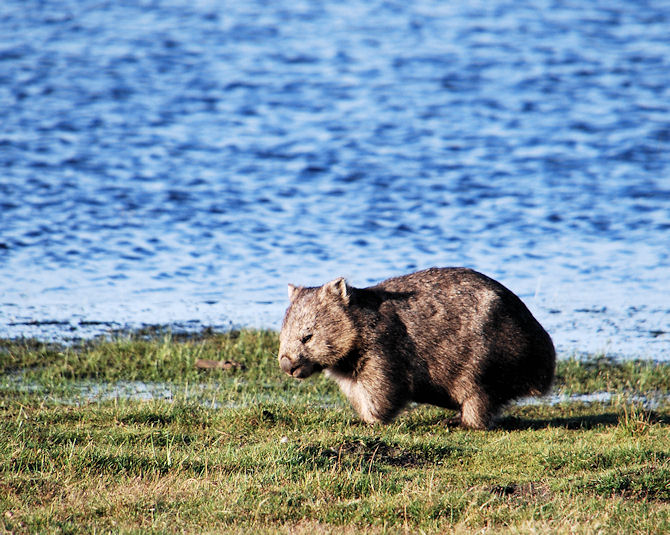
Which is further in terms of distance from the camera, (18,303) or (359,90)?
(359,90)

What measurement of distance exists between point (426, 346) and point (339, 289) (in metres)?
0.95

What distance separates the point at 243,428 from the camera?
9.32 meters

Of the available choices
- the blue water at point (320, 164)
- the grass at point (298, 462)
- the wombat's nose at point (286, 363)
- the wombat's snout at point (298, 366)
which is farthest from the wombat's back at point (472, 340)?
the blue water at point (320, 164)

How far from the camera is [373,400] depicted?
9.52m

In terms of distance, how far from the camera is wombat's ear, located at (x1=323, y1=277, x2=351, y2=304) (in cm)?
959

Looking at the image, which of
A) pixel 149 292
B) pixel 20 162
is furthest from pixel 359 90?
pixel 149 292

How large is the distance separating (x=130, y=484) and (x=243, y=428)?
1.77m

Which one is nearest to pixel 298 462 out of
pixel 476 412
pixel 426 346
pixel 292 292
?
pixel 426 346

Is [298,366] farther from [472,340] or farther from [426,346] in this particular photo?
[472,340]

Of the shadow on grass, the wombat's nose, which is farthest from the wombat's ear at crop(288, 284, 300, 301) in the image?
the shadow on grass

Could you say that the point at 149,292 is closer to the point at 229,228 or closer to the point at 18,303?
the point at 18,303

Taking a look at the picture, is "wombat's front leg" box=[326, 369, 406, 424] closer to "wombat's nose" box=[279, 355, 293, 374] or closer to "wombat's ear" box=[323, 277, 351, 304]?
"wombat's nose" box=[279, 355, 293, 374]

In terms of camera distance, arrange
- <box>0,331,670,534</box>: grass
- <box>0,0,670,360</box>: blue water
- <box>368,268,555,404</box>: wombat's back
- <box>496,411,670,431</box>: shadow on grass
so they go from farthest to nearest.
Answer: <box>0,0,670,360</box>: blue water < <box>496,411,670,431</box>: shadow on grass < <box>368,268,555,404</box>: wombat's back < <box>0,331,670,534</box>: grass

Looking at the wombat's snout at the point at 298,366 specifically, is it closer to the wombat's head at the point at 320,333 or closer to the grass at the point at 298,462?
the wombat's head at the point at 320,333
